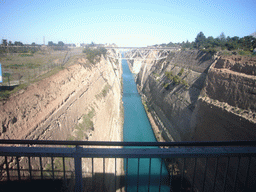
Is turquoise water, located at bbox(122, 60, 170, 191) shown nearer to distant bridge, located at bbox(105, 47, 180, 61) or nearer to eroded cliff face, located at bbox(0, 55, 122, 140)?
eroded cliff face, located at bbox(0, 55, 122, 140)

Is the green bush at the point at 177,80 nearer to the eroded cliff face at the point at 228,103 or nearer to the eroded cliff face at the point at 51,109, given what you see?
the eroded cliff face at the point at 228,103

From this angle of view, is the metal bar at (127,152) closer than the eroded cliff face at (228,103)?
Yes

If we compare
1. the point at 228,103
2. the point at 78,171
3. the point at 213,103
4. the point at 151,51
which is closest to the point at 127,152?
the point at 78,171

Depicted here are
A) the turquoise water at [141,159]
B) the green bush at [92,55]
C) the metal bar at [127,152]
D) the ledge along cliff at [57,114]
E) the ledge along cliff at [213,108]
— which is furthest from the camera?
the green bush at [92,55]

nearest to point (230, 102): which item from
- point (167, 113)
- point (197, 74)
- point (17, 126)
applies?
point (197, 74)

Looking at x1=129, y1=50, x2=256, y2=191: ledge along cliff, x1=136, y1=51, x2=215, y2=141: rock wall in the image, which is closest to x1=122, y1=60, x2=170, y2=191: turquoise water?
x1=129, y1=50, x2=256, y2=191: ledge along cliff

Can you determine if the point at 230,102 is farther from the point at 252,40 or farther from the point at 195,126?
the point at 252,40

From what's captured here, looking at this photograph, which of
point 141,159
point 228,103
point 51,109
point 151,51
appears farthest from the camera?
point 151,51

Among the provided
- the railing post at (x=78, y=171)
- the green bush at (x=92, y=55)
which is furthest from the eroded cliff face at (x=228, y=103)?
the green bush at (x=92, y=55)

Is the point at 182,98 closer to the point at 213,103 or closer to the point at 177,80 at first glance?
the point at 177,80
